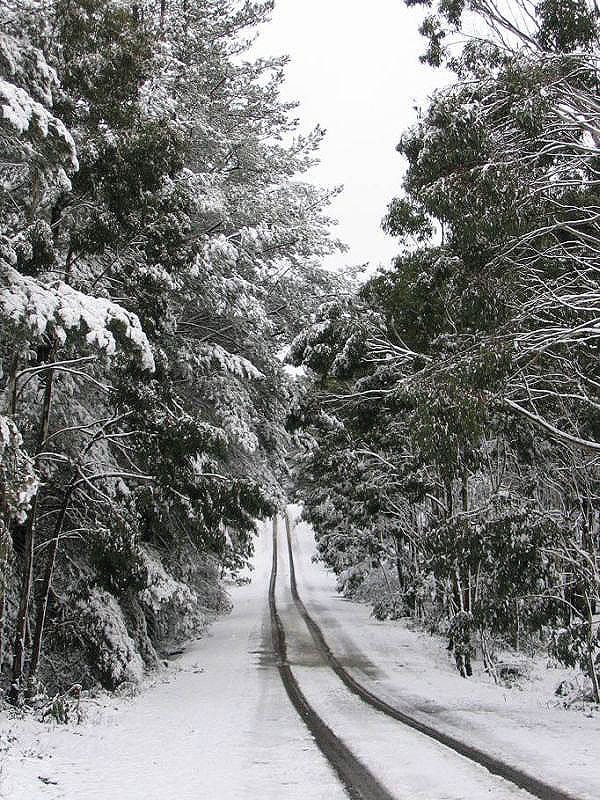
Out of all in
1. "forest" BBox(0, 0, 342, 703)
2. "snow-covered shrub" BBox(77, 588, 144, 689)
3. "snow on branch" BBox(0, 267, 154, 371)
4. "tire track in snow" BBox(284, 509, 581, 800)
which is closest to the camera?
"tire track in snow" BBox(284, 509, 581, 800)

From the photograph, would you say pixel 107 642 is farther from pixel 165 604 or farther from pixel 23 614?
pixel 165 604

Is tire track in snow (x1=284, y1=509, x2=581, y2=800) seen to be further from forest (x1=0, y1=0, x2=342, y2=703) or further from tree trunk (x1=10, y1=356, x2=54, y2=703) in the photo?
tree trunk (x1=10, y1=356, x2=54, y2=703)

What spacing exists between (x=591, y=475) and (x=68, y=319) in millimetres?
11141

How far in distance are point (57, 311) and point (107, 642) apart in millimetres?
6964

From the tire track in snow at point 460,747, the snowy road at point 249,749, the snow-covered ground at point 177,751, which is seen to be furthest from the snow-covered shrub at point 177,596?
the tire track in snow at point 460,747

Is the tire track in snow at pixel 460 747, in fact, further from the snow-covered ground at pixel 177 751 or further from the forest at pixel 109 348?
the forest at pixel 109 348

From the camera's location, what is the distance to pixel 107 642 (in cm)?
1167

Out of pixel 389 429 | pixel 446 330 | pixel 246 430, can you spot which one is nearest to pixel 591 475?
Result: pixel 446 330

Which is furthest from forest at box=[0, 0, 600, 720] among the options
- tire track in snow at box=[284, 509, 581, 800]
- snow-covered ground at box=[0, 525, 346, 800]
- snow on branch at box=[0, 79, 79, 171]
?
tire track in snow at box=[284, 509, 581, 800]

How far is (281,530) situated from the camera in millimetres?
79688

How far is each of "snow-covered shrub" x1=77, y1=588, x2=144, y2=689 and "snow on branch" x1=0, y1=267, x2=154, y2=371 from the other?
5.93 metres

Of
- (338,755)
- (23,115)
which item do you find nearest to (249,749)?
(338,755)

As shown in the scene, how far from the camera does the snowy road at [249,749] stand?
6.21 metres

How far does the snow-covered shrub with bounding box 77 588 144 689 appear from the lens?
1147 cm
